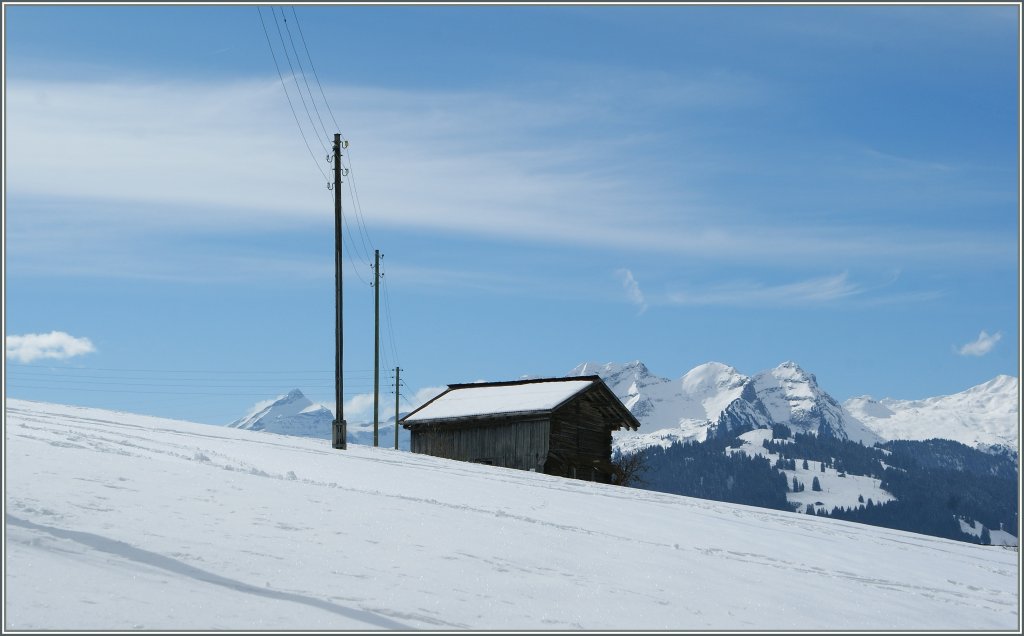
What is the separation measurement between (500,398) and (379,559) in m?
38.3

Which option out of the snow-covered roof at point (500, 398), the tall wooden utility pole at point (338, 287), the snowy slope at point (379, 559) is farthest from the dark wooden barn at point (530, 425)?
the snowy slope at point (379, 559)

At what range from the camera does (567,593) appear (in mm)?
11117

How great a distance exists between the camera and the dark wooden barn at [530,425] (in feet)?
154

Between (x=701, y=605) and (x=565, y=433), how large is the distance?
3619cm

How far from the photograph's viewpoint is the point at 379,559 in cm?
1139

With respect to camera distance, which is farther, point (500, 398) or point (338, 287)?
point (500, 398)

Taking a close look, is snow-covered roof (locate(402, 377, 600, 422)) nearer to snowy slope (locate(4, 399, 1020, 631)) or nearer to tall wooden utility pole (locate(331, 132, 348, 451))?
tall wooden utility pole (locate(331, 132, 348, 451))

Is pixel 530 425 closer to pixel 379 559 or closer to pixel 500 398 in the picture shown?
pixel 500 398

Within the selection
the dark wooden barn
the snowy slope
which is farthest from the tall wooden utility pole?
the dark wooden barn

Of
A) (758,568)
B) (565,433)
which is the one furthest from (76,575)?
(565,433)

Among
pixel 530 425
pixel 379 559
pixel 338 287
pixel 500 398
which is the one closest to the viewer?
pixel 379 559

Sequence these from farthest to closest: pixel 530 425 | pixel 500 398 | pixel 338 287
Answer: pixel 500 398 → pixel 530 425 → pixel 338 287

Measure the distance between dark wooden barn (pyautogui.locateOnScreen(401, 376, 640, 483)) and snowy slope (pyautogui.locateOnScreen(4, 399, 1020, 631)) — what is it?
89.7 feet

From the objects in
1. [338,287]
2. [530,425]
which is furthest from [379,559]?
[530,425]
